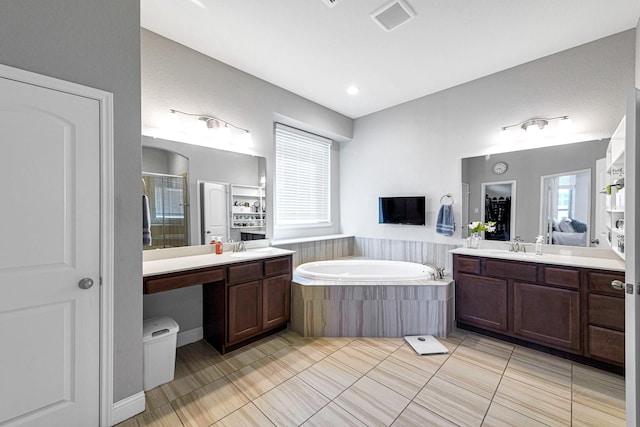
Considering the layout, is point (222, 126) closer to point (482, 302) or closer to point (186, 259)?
point (186, 259)

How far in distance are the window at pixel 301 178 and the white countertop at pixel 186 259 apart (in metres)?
1.22

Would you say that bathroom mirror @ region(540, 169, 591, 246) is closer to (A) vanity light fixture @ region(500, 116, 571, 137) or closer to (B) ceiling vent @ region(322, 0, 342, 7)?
(A) vanity light fixture @ region(500, 116, 571, 137)

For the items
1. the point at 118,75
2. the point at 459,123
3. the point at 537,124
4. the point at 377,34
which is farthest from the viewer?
the point at 459,123

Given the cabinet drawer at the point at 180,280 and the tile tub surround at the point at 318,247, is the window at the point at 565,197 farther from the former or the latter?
the cabinet drawer at the point at 180,280

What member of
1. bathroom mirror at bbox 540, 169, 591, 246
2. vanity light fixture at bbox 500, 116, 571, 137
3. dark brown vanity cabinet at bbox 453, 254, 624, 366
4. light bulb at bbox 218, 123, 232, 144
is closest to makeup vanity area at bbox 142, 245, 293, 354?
light bulb at bbox 218, 123, 232, 144

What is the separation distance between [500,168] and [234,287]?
3.24 m

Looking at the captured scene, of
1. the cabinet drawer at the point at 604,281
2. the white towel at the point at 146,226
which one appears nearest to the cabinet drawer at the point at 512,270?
the cabinet drawer at the point at 604,281

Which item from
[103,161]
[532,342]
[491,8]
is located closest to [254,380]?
[103,161]

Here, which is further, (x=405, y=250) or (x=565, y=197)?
(x=405, y=250)

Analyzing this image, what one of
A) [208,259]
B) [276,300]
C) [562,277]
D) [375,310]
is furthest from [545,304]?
[208,259]

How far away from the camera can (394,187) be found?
4.18 m

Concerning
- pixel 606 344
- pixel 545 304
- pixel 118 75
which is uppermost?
pixel 118 75

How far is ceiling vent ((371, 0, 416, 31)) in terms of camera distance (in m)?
2.11

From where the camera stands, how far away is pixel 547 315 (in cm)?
245
